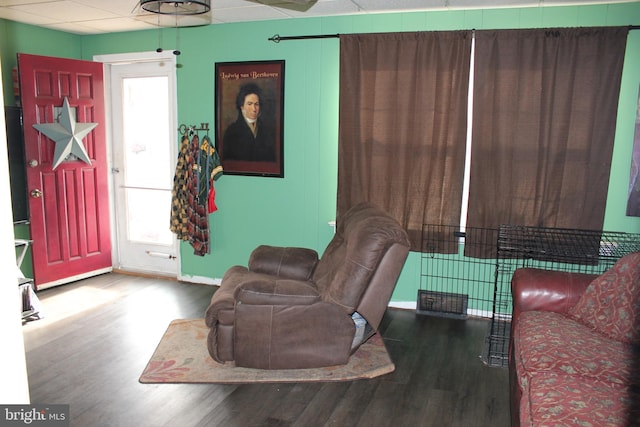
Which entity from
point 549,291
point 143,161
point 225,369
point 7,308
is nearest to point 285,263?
point 225,369

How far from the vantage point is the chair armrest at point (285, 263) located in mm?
3656

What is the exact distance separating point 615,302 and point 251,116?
3.16 meters

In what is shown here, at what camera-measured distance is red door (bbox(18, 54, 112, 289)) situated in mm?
4414

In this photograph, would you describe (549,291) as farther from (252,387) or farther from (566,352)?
(252,387)

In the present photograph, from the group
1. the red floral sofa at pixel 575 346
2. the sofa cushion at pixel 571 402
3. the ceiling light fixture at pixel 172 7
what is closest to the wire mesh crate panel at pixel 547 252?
the red floral sofa at pixel 575 346

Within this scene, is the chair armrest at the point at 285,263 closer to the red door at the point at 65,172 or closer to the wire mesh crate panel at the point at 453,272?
the wire mesh crate panel at the point at 453,272

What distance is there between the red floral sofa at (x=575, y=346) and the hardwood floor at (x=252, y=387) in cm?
45

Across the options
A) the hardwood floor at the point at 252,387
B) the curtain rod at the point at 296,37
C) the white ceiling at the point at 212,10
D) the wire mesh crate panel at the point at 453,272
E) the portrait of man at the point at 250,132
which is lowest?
the hardwood floor at the point at 252,387

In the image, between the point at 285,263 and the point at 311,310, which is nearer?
the point at 311,310

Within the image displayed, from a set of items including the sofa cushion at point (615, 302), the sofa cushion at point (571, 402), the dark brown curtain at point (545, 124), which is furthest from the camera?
the dark brown curtain at point (545, 124)

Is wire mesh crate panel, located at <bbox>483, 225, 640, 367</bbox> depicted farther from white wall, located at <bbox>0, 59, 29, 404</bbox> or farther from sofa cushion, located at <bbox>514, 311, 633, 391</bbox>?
white wall, located at <bbox>0, 59, 29, 404</bbox>

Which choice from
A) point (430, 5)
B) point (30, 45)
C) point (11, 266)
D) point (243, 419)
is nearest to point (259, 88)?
point (430, 5)

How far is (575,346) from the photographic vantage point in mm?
2330

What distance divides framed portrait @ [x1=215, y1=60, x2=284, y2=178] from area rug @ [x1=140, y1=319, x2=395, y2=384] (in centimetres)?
175
